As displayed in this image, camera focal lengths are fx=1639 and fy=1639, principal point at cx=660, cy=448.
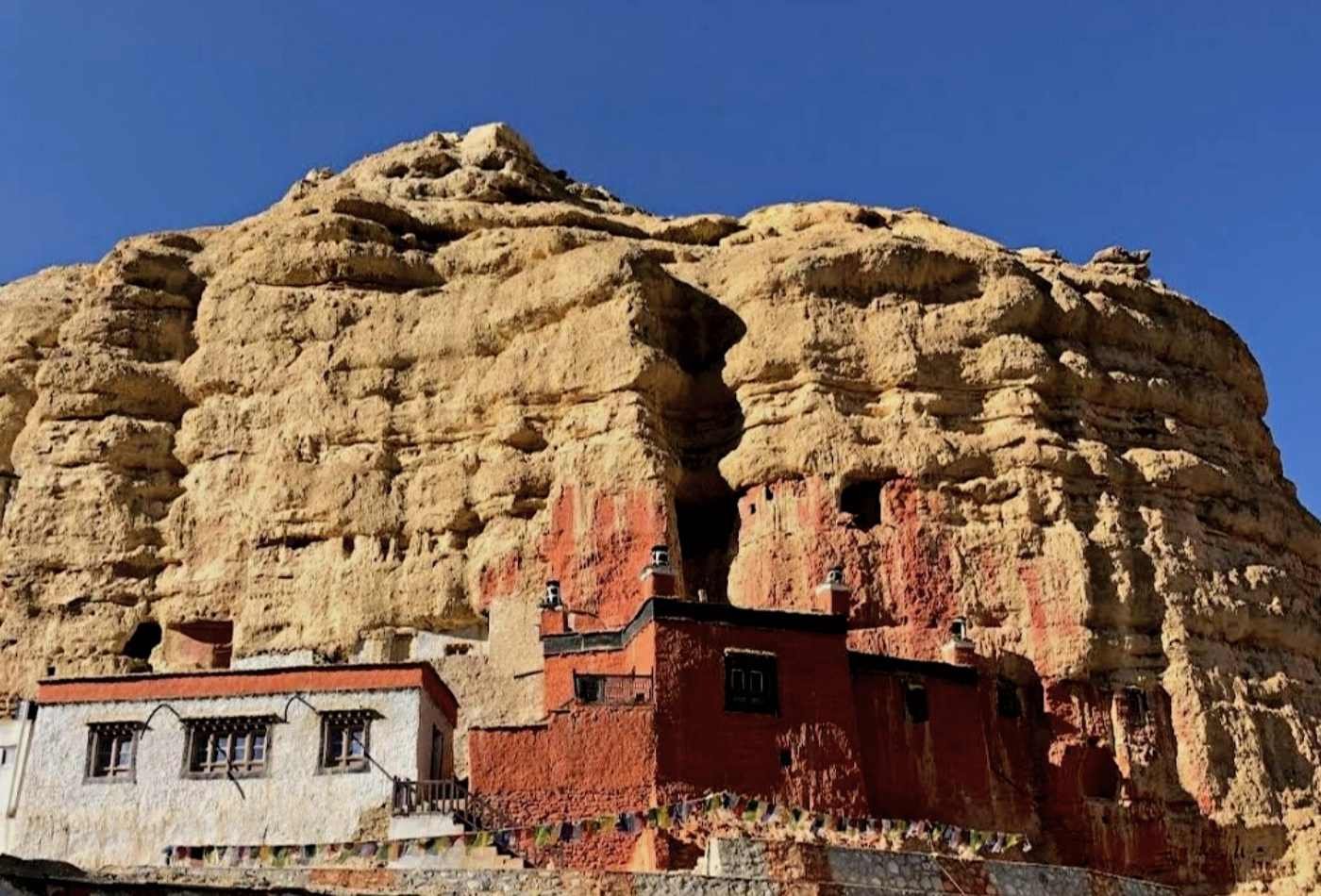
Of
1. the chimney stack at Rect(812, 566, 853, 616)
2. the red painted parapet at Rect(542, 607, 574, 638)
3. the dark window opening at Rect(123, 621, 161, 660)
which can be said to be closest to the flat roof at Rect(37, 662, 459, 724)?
the red painted parapet at Rect(542, 607, 574, 638)

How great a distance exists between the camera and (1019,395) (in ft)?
138

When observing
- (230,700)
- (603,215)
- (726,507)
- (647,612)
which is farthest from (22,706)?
(603,215)

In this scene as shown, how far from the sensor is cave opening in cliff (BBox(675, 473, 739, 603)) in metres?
42.0

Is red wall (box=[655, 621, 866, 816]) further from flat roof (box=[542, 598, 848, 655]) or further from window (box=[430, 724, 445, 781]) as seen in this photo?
window (box=[430, 724, 445, 781])

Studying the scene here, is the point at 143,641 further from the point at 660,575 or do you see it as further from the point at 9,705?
the point at 660,575

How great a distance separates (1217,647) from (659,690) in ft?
50.1

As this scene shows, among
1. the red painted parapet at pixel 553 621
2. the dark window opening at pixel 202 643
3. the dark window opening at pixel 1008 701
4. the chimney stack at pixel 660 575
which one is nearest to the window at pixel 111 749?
the dark window opening at pixel 202 643

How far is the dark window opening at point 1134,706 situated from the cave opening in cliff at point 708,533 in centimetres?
1003

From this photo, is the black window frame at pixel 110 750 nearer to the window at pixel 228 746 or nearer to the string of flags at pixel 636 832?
the window at pixel 228 746

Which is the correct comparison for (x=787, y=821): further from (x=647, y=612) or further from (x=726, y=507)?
Result: (x=726, y=507)

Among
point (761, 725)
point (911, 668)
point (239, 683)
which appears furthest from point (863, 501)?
point (239, 683)

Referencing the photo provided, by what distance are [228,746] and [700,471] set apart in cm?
1610

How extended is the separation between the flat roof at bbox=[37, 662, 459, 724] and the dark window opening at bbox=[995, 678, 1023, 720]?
42.8 ft

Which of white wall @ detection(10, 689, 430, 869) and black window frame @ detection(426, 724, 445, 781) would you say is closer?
white wall @ detection(10, 689, 430, 869)
